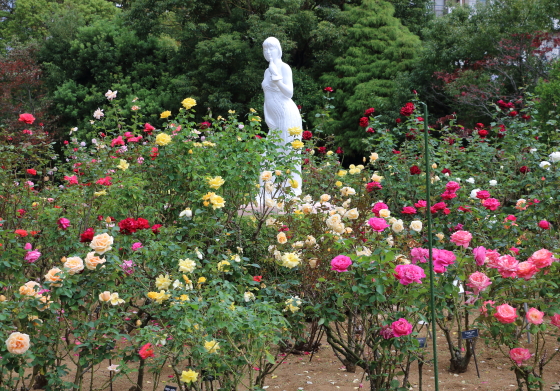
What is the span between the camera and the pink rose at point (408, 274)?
265 centimetres

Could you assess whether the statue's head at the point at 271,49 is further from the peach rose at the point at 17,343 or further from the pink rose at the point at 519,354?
the peach rose at the point at 17,343

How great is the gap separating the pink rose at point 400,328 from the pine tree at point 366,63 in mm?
12943

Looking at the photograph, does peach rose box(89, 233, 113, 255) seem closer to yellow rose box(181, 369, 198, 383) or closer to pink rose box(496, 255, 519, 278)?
yellow rose box(181, 369, 198, 383)

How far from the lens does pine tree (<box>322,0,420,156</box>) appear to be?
616 inches

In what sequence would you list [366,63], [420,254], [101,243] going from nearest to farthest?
[101,243] < [420,254] < [366,63]

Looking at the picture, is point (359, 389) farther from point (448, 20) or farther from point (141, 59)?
point (141, 59)

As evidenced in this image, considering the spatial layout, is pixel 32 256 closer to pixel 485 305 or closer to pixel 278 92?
pixel 485 305

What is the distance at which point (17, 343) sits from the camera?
2529mm

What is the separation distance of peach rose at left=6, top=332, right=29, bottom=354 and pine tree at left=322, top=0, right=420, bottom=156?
1329 cm

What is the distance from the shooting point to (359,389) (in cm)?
363

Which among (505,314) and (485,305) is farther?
(485,305)

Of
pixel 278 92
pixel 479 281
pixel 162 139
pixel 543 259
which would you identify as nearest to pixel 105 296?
pixel 162 139

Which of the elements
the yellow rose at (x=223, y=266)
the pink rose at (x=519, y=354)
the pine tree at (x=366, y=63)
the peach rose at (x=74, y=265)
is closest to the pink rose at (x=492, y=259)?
the pink rose at (x=519, y=354)

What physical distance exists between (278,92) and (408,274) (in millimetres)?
5165
